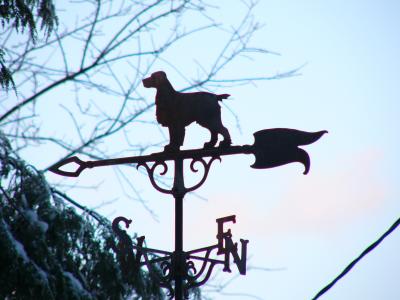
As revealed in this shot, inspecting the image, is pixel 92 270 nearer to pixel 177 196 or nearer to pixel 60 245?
pixel 60 245

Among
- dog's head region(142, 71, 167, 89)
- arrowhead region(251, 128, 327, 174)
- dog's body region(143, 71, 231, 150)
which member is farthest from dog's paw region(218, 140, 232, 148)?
dog's head region(142, 71, 167, 89)

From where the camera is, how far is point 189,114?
2613 millimetres

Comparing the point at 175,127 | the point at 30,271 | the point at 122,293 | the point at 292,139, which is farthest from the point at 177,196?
the point at 122,293

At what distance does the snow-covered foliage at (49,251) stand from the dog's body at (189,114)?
2.08 ft

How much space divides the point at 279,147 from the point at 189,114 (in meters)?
0.34

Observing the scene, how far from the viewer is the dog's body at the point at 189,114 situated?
2607mm

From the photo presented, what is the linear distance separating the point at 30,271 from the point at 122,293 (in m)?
0.55

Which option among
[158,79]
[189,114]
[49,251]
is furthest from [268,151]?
[49,251]

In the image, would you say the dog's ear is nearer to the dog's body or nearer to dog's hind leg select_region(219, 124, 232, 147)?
the dog's body

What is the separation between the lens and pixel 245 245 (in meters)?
2.74

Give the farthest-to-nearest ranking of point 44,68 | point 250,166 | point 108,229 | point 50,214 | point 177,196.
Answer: point 44,68 → point 108,229 → point 50,214 → point 250,166 → point 177,196

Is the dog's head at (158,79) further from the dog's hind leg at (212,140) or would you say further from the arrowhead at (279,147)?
the arrowhead at (279,147)

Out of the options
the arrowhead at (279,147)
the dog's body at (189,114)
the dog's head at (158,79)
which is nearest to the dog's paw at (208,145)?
the dog's body at (189,114)

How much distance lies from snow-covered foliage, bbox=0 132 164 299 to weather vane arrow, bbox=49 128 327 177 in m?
0.56
